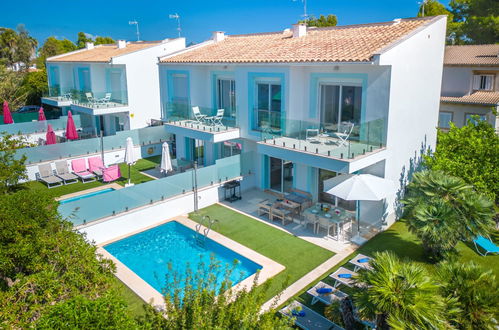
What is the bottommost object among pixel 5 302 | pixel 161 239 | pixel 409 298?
pixel 161 239

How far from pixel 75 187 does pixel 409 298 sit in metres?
19.2

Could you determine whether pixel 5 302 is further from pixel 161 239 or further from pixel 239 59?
pixel 239 59

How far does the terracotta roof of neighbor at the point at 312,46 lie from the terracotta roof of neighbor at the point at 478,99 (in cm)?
1509

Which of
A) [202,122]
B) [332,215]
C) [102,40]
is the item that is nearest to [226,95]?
[202,122]

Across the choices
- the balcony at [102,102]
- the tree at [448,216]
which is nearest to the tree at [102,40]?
the balcony at [102,102]

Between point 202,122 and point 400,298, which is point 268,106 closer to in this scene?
point 202,122

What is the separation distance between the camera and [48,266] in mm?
6637

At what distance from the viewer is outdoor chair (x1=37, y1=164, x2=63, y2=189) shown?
860 inches

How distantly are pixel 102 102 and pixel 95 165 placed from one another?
697 centimetres

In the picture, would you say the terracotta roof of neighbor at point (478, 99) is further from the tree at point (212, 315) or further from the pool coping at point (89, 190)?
the tree at point (212, 315)

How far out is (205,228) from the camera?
1631 centimetres

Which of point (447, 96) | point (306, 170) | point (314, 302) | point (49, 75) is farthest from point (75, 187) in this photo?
point (447, 96)

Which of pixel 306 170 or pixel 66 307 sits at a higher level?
pixel 66 307

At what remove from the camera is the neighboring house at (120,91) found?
28.3 m
